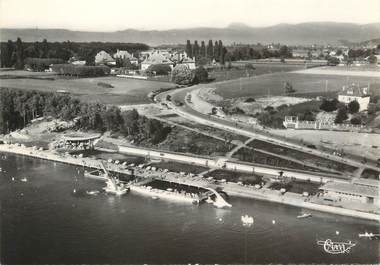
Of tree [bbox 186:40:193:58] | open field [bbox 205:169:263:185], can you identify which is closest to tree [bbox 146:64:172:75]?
tree [bbox 186:40:193:58]

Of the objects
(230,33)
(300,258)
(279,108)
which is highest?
(230,33)

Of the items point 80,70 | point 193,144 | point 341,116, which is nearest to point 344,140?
point 341,116

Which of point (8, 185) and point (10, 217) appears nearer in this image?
point (10, 217)

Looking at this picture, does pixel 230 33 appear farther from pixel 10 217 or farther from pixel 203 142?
pixel 10 217

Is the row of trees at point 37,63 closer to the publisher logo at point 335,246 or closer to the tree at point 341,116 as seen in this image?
the tree at point 341,116

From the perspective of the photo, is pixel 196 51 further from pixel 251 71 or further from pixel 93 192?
pixel 93 192

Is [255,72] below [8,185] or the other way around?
the other way around

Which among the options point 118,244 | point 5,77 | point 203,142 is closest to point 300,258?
point 118,244
